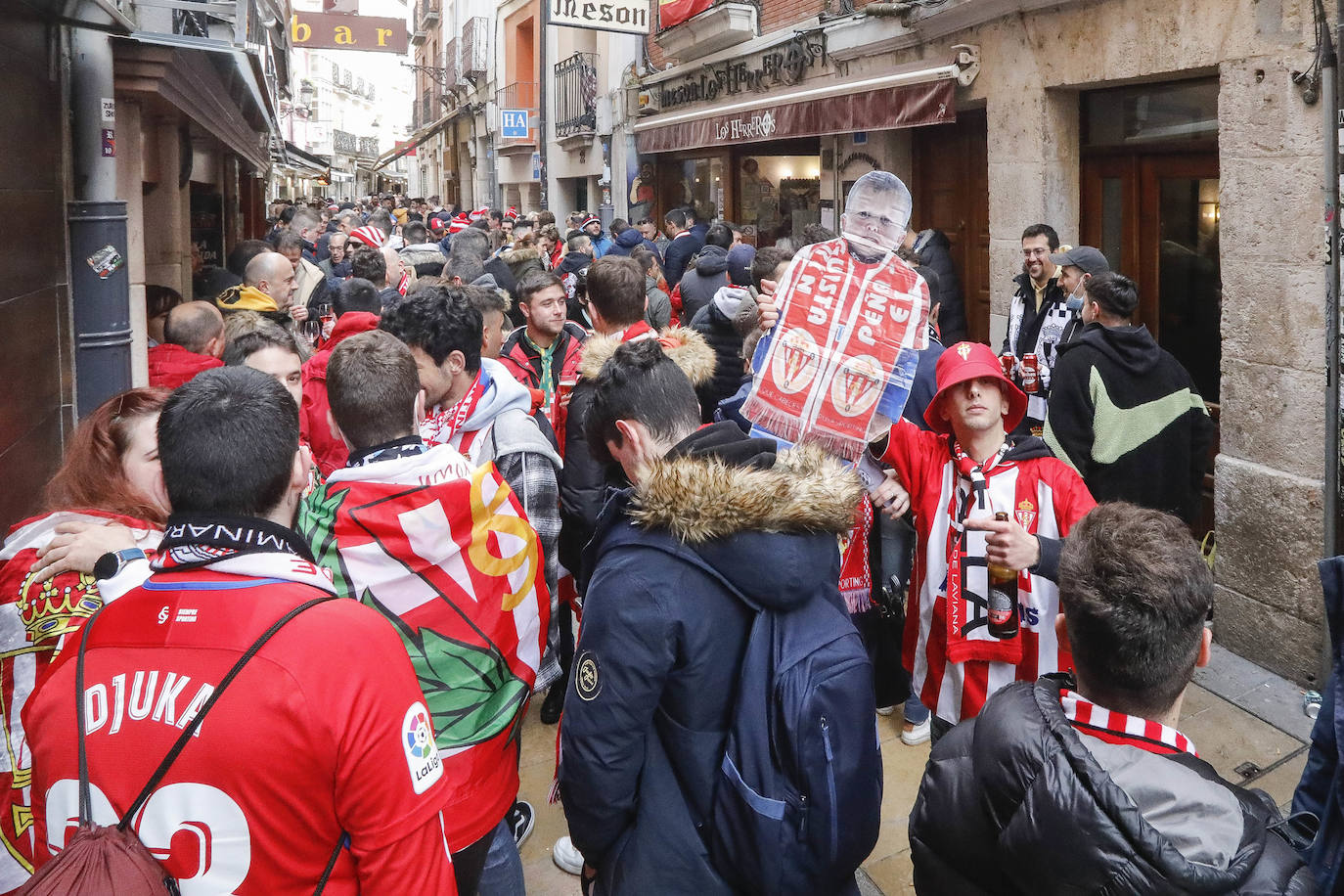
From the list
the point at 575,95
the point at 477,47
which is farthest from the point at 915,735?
the point at 477,47

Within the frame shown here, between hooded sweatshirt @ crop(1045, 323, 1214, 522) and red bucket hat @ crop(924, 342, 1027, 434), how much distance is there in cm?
126

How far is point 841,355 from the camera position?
2.74 m

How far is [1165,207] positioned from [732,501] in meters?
5.16

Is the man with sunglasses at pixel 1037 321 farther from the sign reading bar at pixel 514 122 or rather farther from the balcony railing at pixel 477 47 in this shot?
the balcony railing at pixel 477 47

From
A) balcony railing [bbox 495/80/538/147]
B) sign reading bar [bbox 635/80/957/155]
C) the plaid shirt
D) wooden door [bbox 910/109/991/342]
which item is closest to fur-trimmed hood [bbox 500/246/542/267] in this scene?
sign reading bar [bbox 635/80/957/155]

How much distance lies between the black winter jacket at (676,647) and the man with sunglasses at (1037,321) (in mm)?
3906

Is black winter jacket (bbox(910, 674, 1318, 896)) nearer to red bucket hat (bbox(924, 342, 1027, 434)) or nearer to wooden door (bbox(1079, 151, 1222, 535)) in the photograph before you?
red bucket hat (bbox(924, 342, 1027, 434))

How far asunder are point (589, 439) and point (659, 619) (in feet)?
1.81

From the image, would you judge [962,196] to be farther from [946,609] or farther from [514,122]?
[514,122]

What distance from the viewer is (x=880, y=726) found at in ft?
13.9

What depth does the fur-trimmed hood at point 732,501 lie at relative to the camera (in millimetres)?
1810

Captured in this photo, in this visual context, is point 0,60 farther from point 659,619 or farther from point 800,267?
point 659,619

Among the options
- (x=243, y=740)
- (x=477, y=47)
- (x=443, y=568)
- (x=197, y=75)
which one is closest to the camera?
(x=243, y=740)

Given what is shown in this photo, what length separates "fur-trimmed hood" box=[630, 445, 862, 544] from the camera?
71.2 inches
